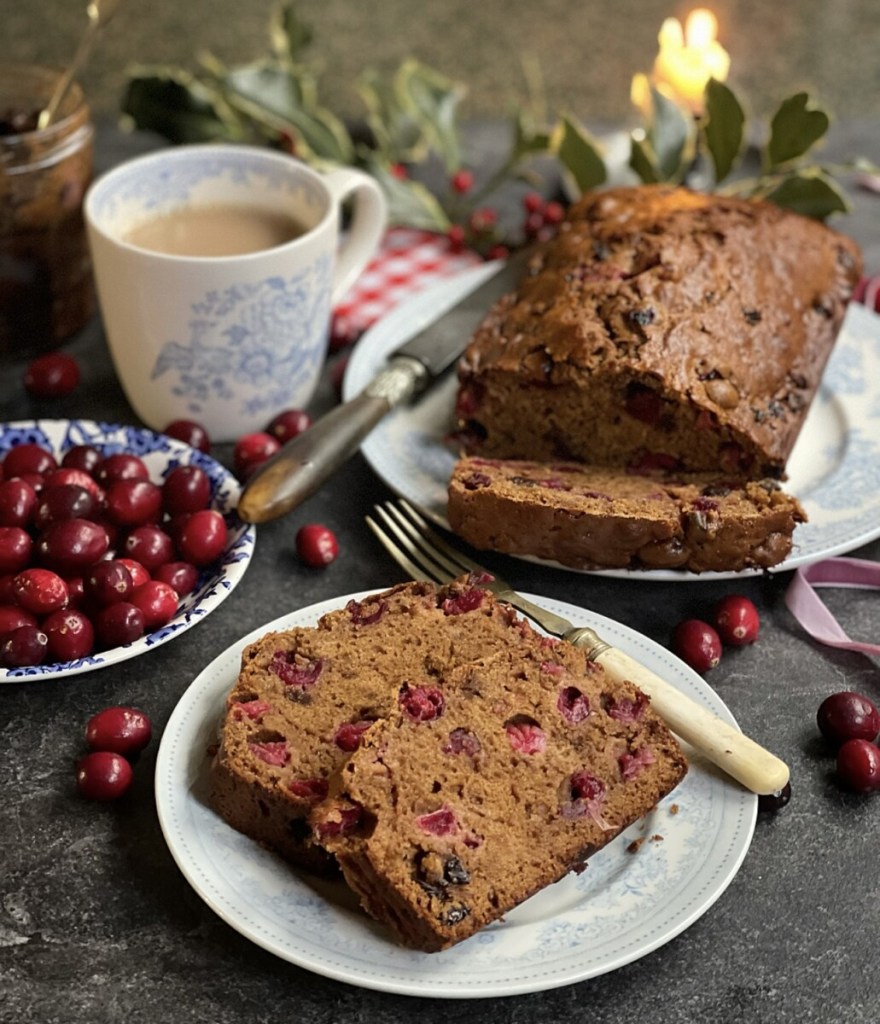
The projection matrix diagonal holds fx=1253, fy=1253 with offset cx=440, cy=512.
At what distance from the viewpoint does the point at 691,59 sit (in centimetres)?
365

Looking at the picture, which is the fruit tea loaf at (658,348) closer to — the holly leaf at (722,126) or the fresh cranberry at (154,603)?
the holly leaf at (722,126)

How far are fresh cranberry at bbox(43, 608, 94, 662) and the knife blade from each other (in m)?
0.40

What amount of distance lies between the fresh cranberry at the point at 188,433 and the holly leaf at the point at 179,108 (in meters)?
1.24

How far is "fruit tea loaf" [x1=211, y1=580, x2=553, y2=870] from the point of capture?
5.76 ft

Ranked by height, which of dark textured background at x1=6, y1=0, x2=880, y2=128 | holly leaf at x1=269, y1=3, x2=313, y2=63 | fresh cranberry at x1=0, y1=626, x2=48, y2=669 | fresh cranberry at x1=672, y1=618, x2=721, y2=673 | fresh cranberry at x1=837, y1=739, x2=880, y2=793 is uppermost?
holly leaf at x1=269, y1=3, x2=313, y2=63

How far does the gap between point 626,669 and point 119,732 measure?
81 cm

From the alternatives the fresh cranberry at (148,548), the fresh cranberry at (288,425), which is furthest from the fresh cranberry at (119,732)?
the fresh cranberry at (288,425)

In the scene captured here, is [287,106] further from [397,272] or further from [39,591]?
[39,591]

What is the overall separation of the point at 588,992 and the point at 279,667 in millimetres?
664

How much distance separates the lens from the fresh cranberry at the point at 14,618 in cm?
210

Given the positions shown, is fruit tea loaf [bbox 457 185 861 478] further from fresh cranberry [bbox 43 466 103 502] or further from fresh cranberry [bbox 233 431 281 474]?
fresh cranberry [bbox 43 466 103 502]

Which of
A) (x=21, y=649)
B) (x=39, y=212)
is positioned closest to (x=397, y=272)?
(x=39, y=212)

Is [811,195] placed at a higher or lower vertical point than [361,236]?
higher

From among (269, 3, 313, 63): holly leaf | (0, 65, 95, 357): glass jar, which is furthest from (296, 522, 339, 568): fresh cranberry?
(269, 3, 313, 63): holly leaf
